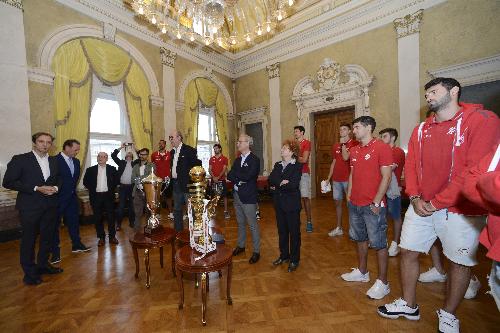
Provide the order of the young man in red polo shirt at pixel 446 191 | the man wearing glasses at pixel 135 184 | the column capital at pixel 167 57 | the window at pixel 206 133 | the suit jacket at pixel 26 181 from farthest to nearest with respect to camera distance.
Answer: the window at pixel 206 133, the column capital at pixel 167 57, the man wearing glasses at pixel 135 184, the suit jacket at pixel 26 181, the young man in red polo shirt at pixel 446 191

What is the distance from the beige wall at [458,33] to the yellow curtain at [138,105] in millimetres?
6884

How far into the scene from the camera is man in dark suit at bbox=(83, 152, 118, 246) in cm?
408

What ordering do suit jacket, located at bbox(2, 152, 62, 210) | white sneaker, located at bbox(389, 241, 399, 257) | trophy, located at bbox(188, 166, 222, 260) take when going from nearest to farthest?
trophy, located at bbox(188, 166, 222, 260), suit jacket, located at bbox(2, 152, 62, 210), white sneaker, located at bbox(389, 241, 399, 257)

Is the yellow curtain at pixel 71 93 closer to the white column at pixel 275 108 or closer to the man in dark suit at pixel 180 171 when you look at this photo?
the man in dark suit at pixel 180 171

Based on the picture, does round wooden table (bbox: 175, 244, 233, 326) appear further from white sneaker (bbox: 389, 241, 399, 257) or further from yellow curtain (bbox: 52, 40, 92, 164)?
yellow curtain (bbox: 52, 40, 92, 164)

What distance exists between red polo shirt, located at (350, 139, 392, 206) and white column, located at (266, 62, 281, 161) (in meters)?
6.14

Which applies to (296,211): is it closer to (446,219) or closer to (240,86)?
(446,219)

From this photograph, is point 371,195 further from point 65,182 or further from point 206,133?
point 206,133

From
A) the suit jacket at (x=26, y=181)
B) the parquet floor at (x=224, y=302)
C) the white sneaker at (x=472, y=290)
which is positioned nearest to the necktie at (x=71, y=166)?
the suit jacket at (x=26, y=181)

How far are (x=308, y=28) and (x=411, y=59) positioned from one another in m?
3.08

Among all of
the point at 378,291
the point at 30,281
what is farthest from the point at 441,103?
the point at 30,281

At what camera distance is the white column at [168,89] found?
7441 mm

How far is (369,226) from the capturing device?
2.34 m

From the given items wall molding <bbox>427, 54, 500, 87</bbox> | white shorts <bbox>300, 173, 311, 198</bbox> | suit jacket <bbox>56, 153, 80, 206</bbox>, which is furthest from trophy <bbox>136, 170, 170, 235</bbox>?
wall molding <bbox>427, 54, 500, 87</bbox>
